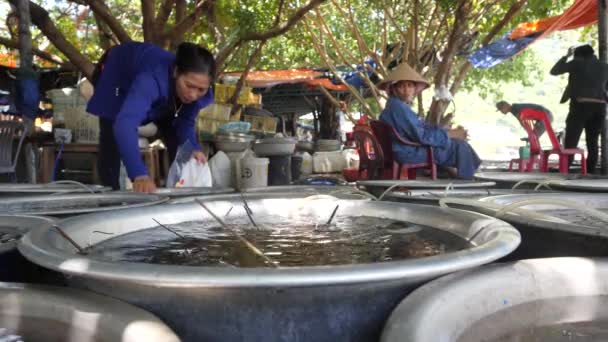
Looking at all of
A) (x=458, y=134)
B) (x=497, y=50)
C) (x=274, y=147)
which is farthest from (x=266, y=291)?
(x=497, y=50)

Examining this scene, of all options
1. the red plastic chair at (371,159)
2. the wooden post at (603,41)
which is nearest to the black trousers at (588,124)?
the wooden post at (603,41)

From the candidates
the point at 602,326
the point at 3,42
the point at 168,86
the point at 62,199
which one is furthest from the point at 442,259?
the point at 3,42

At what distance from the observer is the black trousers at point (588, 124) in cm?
618

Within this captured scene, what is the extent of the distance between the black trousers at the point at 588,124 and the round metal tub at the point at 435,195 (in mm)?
4746

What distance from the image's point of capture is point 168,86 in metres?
2.69

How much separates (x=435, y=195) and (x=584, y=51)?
562 centimetres

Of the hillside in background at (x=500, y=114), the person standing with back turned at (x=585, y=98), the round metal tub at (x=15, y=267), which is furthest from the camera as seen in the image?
the hillside in background at (x=500, y=114)

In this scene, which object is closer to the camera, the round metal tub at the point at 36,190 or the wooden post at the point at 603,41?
the round metal tub at the point at 36,190

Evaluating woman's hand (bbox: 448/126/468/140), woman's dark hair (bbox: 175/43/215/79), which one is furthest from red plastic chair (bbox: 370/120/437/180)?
Answer: woman's dark hair (bbox: 175/43/215/79)

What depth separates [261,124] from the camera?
974 centimetres

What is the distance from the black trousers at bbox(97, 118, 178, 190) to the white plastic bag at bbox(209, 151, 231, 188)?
7.47 feet

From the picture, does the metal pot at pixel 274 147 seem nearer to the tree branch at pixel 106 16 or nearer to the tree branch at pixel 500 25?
the tree branch at pixel 106 16

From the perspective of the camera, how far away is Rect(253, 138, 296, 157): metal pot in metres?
6.73

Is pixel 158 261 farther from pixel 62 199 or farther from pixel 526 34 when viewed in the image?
pixel 526 34
